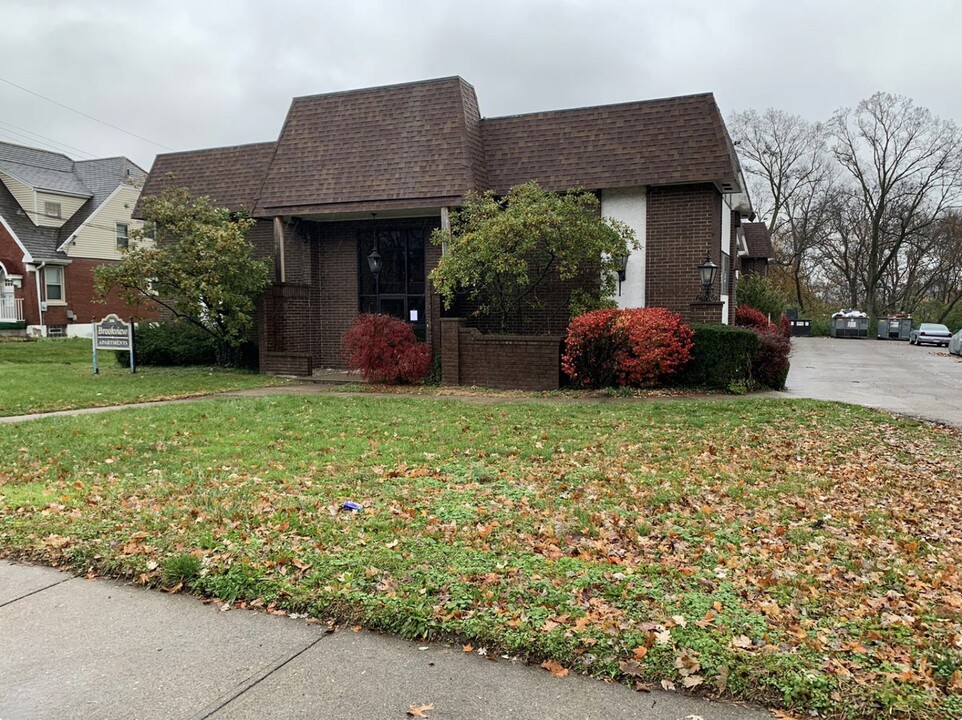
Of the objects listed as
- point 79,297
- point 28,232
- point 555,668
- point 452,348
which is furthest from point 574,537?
point 28,232

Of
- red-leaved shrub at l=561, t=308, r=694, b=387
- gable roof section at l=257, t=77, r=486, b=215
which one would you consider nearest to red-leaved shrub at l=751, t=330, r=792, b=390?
red-leaved shrub at l=561, t=308, r=694, b=387

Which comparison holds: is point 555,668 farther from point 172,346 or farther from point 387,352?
point 172,346

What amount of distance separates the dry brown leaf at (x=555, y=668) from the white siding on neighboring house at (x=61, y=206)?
34858 mm

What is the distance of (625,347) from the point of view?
12961 millimetres

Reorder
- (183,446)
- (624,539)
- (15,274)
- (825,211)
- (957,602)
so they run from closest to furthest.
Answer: (957,602), (624,539), (183,446), (15,274), (825,211)

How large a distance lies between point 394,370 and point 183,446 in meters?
6.81

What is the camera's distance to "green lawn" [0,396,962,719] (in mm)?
3295

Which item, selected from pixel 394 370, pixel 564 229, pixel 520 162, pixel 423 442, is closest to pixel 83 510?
pixel 423 442

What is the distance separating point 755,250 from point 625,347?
22.6 metres

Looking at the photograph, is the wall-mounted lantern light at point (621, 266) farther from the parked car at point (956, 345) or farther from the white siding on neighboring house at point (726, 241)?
the parked car at point (956, 345)

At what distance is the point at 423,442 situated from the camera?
26.7ft

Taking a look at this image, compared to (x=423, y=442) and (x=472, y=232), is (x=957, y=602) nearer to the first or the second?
(x=423, y=442)

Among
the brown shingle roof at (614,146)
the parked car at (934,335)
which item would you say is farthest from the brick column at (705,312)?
the parked car at (934,335)

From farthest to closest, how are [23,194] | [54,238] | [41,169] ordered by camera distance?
1. [41,169]
2. [54,238]
3. [23,194]
